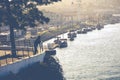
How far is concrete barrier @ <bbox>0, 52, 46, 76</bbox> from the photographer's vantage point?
243 ft

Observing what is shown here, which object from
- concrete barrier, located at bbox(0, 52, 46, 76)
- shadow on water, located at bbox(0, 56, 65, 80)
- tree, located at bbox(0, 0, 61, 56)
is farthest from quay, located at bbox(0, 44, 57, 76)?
tree, located at bbox(0, 0, 61, 56)

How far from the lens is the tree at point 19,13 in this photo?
8525 centimetres

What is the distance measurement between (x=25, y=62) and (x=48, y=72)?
5493 mm

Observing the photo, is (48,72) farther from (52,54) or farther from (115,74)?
(52,54)

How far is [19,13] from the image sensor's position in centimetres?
8706

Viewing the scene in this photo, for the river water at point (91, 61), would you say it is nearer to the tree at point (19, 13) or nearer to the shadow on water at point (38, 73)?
the shadow on water at point (38, 73)

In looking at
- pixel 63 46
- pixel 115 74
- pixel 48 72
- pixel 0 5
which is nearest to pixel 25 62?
pixel 48 72

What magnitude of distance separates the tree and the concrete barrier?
545cm

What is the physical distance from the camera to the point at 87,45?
476 ft

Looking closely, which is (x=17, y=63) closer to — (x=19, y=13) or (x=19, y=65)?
(x=19, y=65)

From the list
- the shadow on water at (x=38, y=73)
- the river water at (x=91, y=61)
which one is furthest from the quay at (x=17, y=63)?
the river water at (x=91, y=61)

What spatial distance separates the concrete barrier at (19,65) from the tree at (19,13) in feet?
17.9

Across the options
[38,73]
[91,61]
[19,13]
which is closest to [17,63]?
[38,73]

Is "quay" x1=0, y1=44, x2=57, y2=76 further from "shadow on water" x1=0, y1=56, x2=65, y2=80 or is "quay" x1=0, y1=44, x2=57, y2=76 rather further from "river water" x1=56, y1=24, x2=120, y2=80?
"river water" x1=56, y1=24, x2=120, y2=80
